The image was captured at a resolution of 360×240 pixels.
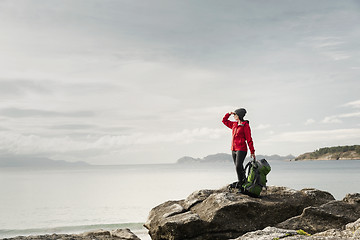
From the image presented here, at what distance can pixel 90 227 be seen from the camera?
82.7 feet

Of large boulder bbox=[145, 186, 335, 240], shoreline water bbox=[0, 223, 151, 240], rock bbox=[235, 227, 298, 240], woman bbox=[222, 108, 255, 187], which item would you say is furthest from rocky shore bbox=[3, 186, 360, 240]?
shoreline water bbox=[0, 223, 151, 240]

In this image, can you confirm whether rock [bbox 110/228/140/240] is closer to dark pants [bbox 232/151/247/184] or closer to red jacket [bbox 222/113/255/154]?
dark pants [bbox 232/151/247/184]

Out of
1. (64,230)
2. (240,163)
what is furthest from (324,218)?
(64,230)

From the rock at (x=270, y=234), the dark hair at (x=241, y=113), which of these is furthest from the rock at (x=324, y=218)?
the dark hair at (x=241, y=113)

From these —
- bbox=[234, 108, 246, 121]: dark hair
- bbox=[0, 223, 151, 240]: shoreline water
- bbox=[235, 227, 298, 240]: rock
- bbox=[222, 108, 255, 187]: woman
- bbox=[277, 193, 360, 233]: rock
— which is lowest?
bbox=[0, 223, 151, 240]: shoreline water

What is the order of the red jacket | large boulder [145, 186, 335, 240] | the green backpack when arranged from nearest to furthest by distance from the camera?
large boulder [145, 186, 335, 240], the green backpack, the red jacket

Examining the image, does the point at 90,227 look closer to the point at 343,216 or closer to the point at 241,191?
the point at 241,191

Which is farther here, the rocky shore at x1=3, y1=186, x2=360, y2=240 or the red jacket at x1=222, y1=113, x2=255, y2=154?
the red jacket at x1=222, y1=113, x2=255, y2=154

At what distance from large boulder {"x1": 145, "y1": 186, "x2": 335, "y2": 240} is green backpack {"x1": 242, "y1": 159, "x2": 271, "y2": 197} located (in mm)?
295

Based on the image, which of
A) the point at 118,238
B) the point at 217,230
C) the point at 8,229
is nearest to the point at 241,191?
the point at 217,230

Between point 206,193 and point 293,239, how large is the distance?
286 inches

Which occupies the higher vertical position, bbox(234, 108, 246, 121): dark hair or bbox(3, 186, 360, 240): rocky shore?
bbox(234, 108, 246, 121): dark hair

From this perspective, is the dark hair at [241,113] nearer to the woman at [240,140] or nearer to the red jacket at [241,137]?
the woman at [240,140]

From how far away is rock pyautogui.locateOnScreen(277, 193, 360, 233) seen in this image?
976cm
